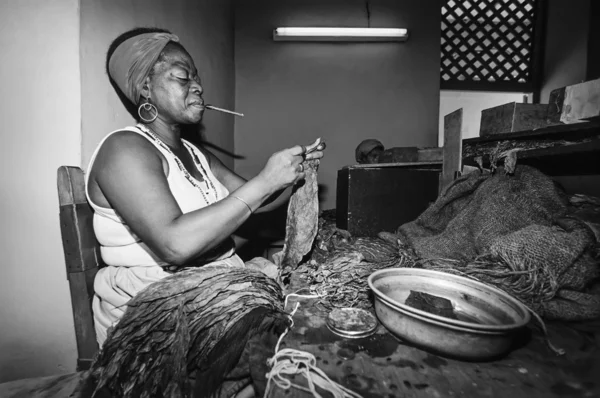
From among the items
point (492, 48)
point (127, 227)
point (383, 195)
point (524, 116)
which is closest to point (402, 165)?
point (383, 195)

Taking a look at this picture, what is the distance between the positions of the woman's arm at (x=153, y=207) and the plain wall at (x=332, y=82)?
2.72 metres

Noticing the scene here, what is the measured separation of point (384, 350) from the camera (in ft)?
2.51

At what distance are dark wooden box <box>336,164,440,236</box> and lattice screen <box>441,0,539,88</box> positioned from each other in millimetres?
3293

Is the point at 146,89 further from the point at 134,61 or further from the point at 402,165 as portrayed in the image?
the point at 402,165

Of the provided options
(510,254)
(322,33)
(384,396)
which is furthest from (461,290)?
(322,33)

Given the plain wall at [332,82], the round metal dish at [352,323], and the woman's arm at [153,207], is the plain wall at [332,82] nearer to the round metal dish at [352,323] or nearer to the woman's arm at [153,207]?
the woman's arm at [153,207]

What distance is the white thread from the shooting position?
0.60 m

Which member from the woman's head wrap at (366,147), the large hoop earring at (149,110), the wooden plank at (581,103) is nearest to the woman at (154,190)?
the large hoop earring at (149,110)

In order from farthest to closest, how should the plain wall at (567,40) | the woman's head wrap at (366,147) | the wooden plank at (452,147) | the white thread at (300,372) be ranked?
the plain wall at (567,40) < the woman's head wrap at (366,147) < the wooden plank at (452,147) < the white thread at (300,372)

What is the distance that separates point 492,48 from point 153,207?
5.59 metres

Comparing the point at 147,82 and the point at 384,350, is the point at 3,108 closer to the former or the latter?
the point at 147,82

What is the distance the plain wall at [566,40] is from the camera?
4.26m

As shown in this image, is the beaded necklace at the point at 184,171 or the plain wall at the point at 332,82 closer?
the beaded necklace at the point at 184,171

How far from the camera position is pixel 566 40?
4273 millimetres
